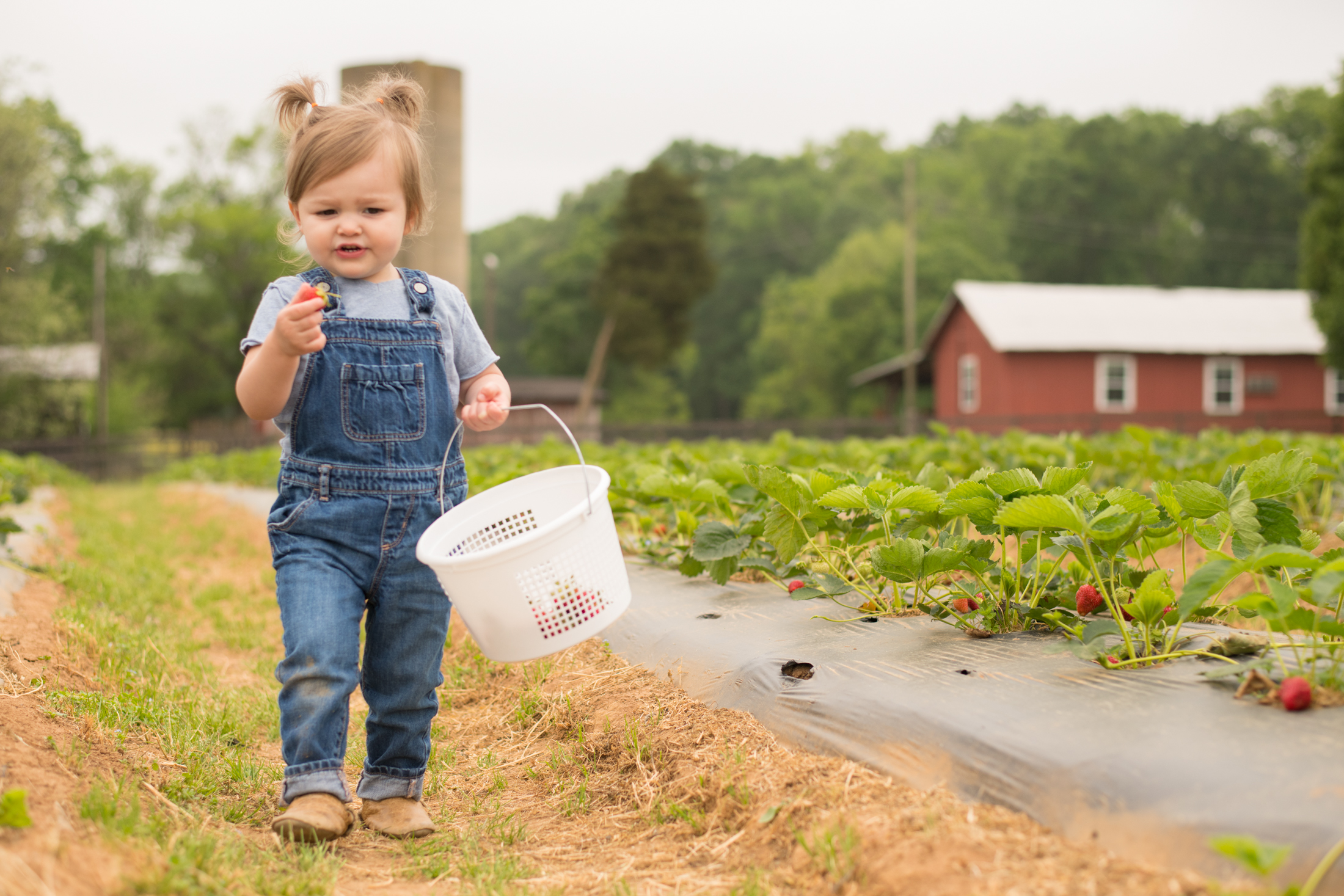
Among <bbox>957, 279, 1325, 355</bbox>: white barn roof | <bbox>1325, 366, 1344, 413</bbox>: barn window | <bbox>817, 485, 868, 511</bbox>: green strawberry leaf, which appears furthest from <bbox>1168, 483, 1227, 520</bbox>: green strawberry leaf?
<bbox>1325, 366, 1344, 413</bbox>: barn window

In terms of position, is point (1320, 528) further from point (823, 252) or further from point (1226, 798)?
point (823, 252)

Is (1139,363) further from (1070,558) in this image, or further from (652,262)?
(1070,558)

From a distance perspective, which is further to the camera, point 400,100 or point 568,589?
Answer: point 400,100

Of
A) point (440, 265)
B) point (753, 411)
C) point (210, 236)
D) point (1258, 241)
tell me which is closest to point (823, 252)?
point (753, 411)

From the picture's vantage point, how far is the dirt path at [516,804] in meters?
1.62

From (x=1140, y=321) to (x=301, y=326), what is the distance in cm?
2769

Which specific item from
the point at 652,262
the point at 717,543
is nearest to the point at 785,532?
the point at 717,543

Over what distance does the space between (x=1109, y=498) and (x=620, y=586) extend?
43.5 inches

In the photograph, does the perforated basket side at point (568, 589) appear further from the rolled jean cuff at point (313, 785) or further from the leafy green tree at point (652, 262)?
the leafy green tree at point (652, 262)

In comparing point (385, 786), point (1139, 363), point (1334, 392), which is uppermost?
point (1139, 363)

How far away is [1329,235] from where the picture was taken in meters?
23.2

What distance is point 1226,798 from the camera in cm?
155

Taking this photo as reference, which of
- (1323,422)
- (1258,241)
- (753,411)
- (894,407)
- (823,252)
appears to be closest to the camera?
(1323,422)

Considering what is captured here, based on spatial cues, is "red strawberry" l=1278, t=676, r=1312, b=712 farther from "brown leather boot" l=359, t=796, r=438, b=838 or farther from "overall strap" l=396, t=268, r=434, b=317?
"overall strap" l=396, t=268, r=434, b=317
